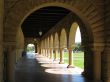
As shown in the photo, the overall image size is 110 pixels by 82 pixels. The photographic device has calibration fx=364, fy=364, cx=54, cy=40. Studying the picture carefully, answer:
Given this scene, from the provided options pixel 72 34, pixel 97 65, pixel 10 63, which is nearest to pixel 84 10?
pixel 97 65


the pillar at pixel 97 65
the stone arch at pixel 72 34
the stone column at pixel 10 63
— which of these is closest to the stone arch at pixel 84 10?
the pillar at pixel 97 65

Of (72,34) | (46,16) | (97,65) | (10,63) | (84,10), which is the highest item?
(46,16)

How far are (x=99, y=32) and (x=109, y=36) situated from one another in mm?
734

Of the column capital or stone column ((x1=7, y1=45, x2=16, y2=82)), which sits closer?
stone column ((x1=7, y1=45, x2=16, y2=82))

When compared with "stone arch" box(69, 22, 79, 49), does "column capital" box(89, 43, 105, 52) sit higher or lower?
lower

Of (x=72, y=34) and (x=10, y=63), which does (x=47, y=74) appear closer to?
(x=10, y=63)

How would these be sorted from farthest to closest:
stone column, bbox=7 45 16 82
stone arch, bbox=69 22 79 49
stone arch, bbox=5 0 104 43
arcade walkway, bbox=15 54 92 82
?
stone arch, bbox=69 22 79 49, arcade walkway, bbox=15 54 92 82, stone arch, bbox=5 0 104 43, stone column, bbox=7 45 16 82

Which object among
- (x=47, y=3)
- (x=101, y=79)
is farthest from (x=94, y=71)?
(x=47, y=3)

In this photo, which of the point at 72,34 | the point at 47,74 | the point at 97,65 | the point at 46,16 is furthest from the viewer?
the point at 46,16

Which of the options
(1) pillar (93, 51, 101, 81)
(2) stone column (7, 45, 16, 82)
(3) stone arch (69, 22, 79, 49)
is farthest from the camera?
(3) stone arch (69, 22, 79, 49)

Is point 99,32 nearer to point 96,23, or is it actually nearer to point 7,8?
point 96,23

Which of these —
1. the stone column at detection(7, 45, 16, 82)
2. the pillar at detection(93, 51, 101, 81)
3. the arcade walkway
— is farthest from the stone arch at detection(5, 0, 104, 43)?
the arcade walkway

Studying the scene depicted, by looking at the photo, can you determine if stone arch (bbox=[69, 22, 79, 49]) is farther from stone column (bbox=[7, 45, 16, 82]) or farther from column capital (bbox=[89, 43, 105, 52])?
stone column (bbox=[7, 45, 16, 82])

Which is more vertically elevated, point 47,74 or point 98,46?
point 98,46
